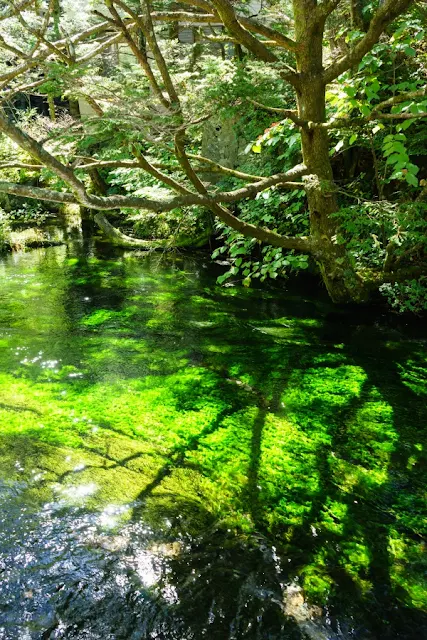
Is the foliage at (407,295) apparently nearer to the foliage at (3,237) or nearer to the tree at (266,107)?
the tree at (266,107)

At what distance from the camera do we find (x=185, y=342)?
195 inches

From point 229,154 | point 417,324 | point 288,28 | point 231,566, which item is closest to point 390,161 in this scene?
point 231,566

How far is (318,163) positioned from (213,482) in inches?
139

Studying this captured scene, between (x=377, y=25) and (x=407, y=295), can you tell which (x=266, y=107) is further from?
(x=407, y=295)

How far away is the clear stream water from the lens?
2018 millimetres

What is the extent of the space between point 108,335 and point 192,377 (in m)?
1.57

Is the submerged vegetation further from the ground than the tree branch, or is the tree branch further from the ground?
the tree branch

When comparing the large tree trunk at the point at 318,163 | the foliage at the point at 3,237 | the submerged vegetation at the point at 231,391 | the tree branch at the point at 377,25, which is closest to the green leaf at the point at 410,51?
the submerged vegetation at the point at 231,391

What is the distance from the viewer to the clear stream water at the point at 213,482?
2.02 m

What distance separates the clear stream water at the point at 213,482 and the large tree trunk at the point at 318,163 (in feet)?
2.15

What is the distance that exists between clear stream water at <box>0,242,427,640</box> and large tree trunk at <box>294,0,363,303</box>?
65 cm

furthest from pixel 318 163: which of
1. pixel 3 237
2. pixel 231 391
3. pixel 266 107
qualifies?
pixel 3 237

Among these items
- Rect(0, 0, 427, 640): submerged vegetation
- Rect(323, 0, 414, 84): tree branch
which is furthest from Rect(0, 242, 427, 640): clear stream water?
Rect(323, 0, 414, 84): tree branch

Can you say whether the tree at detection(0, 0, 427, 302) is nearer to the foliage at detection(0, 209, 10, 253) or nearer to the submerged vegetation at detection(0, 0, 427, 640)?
the submerged vegetation at detection(0, 0, 427, 640)
